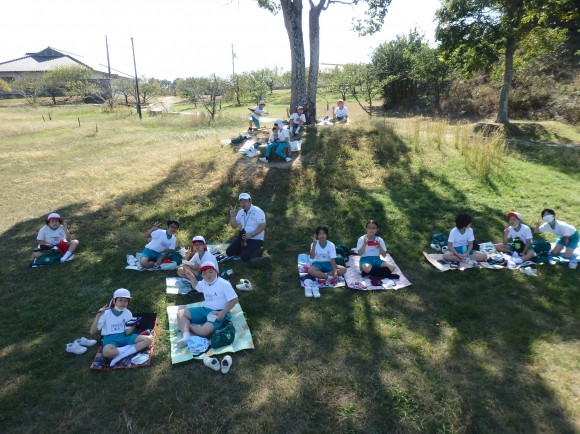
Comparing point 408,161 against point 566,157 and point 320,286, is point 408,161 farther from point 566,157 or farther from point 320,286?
point 320,286

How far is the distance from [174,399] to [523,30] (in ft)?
64.6

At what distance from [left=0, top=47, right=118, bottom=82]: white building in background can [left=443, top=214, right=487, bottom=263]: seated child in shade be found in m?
60.6

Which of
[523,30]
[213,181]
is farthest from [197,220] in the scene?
[523,30]

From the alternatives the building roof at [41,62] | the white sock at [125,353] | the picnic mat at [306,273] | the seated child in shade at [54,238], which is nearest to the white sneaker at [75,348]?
the white sock at [125,353]

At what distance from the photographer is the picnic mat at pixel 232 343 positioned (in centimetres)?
434

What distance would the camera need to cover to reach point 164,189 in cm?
1005

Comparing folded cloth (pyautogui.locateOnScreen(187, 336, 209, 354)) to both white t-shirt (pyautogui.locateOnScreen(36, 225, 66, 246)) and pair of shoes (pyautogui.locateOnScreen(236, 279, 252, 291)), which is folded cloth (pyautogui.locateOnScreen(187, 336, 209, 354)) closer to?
pair of shoes (pyautogui.locateOnScreen(236, 279, 252, 291))

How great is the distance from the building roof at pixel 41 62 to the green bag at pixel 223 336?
66.5 m

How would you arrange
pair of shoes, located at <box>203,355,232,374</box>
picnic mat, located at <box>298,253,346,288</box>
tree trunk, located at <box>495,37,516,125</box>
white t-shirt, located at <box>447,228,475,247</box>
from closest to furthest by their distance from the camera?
pair of shoes, located at <box>203,355,232,374</box> → picnic mat, located at <box>298,253,346,288</box> → white t-shirt, located at <box>447,228,475,247</box> → tree trunk, located at <box>495,37,516,125</box>

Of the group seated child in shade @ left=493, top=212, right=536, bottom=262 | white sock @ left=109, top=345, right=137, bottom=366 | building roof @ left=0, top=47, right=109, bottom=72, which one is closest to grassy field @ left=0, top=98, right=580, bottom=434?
white sock @ left=109, top=345, right=137, bottom=366

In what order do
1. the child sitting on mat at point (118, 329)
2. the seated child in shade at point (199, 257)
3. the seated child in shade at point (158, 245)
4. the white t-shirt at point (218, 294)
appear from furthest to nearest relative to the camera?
the seated child in shade at point (158, 245)
the seated child in shade at point (199, 257)
the white t-shirt at point (218, 294)
the child sitting on mat at point (118, 329)

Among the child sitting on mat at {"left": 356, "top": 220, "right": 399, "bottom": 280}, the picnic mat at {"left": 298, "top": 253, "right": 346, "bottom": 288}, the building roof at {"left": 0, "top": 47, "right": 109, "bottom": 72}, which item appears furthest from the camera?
the building roof at {"left": 0, "top": 47, "right": 109, "bottom": 72}

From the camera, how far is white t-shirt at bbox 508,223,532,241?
639 centimetres

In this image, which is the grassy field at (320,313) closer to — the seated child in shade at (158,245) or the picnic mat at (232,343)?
the picnic mat at (232,343)
